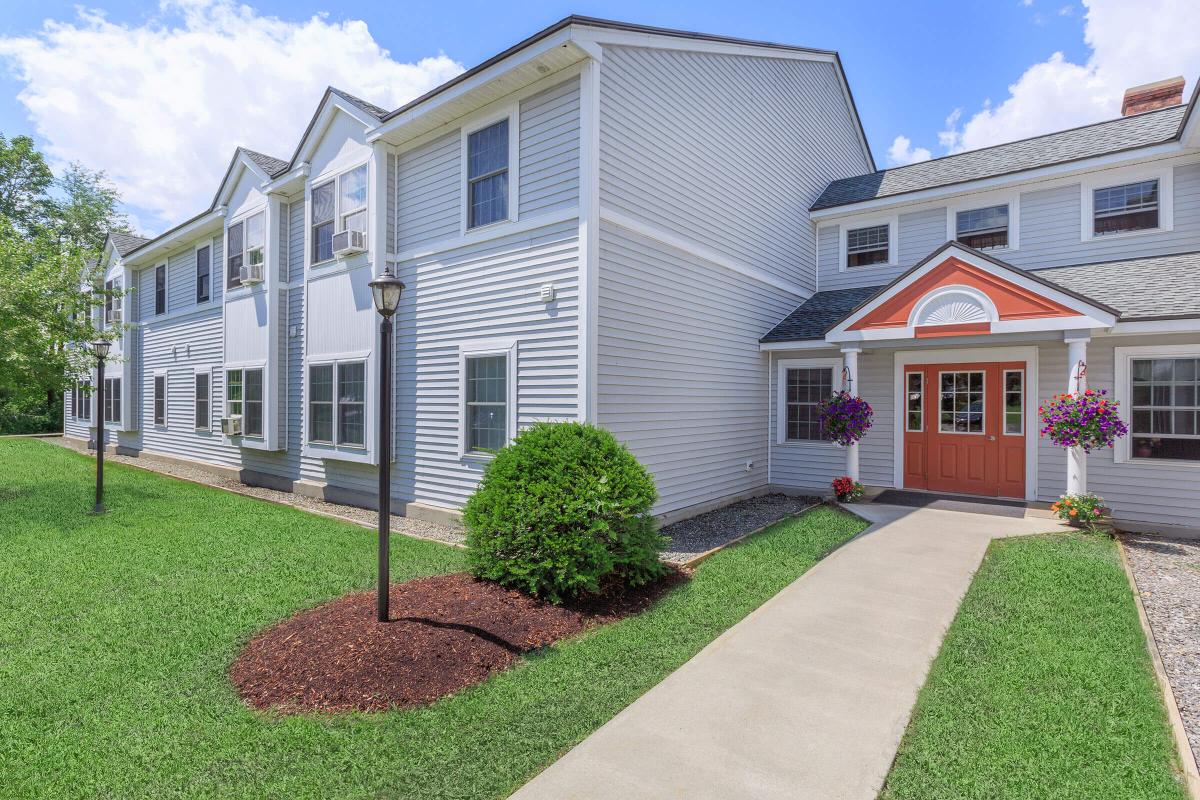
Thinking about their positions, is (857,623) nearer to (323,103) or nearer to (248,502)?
(248,502)

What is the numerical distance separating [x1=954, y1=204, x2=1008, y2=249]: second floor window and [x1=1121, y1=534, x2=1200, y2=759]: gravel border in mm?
5506

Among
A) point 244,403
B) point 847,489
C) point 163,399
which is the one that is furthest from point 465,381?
point 163,399

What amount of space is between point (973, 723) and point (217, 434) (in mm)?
14920

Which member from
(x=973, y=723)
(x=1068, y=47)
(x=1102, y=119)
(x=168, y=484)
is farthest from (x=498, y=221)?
(x=1102, y=119)

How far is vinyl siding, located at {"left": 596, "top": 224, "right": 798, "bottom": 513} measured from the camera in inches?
281

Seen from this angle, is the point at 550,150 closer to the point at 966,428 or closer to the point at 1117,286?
the point at 966,428

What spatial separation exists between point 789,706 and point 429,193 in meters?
8.25

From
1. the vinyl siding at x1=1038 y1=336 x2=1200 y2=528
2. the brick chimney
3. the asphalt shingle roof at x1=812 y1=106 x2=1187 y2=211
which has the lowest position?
the vinyl siding at x1=1038 y1=336 x2=1200 y2=528

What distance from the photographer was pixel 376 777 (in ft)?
9.05

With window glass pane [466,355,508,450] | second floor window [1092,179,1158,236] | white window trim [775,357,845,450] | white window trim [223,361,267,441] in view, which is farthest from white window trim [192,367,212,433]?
second floor window [1092,179,1158,236]

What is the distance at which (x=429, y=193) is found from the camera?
8.68 metres

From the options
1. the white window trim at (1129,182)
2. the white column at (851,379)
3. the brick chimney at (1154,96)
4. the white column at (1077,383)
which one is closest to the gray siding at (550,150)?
the white column at (851,379)

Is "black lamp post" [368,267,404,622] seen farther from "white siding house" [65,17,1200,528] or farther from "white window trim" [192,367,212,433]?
"white window trim" [192,367,212,433]

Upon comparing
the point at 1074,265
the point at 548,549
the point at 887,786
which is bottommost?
the point at 887,786
